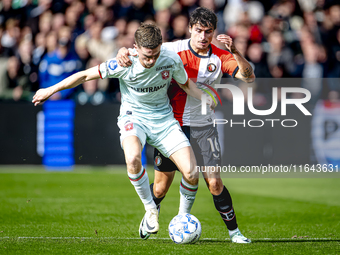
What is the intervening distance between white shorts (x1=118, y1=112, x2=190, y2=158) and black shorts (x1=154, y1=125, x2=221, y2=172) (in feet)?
0.73

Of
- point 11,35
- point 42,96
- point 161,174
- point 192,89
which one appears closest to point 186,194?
point 161,174

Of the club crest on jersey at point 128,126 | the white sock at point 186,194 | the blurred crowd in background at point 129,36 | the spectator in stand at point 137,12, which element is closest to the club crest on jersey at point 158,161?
the white sock at point 186,194

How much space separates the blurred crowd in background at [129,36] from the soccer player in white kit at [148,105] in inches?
216

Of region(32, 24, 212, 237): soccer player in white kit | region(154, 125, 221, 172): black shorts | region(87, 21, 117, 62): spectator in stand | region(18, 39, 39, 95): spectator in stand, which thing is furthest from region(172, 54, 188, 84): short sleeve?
region(18, 39, 39, 95): spectator in stand

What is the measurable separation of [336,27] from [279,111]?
115 inches

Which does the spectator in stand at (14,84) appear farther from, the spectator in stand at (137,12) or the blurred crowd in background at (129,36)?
the spectator in stand at (137,12)

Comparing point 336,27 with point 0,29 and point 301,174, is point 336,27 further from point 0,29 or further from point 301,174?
point 0,29

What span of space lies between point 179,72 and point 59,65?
261 inches

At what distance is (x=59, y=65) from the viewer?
11.7 metres

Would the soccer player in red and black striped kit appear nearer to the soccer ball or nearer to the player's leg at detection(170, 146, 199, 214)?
the player's leg at detection(170, 146, 199, 214)

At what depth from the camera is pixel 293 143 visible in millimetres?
11352

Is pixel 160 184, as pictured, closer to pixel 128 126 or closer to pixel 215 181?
pixel 215 181

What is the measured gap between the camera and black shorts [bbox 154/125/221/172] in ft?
18.7

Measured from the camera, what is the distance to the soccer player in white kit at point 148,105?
5344 millimetres
